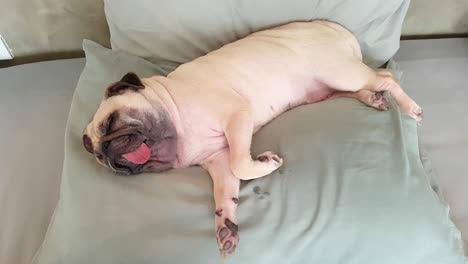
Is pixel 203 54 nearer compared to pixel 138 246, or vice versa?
pixel 138 246

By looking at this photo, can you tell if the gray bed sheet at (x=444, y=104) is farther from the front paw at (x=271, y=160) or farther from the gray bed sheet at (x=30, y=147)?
the gray bed sheet at (x=30, y=147)

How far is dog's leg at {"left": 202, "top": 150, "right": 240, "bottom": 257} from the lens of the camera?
0.86m

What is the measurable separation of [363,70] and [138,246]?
62cm

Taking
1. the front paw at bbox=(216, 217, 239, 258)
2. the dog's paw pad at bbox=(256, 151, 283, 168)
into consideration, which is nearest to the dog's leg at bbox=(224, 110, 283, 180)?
the dog's paw pad at bbox=(256, 151, 283, 168)

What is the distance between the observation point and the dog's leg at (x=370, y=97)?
3.46 feet

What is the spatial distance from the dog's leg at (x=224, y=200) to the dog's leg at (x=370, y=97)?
1.00 ft

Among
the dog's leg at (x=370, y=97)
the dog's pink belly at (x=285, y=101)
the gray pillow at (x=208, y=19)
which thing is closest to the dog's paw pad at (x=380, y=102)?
the dog's leg at (x=370, y=97)

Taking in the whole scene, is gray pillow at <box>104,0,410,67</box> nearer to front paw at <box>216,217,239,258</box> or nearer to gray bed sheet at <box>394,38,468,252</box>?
gray bed sheet at <box>394,38,468,252</box>

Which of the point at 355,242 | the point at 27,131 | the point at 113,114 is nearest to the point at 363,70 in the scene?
the point at 355,242

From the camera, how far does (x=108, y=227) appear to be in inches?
35.4

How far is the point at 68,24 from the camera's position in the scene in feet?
4.58

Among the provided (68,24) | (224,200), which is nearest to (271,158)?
(224,200)

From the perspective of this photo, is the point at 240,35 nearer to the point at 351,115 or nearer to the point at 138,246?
the point at 351,115

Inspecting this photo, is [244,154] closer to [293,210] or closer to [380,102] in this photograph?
[293,210]
